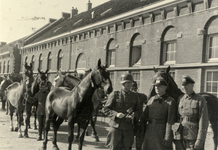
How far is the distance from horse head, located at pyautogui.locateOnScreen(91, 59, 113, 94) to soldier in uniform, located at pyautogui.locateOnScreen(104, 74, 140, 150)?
55 centimetres

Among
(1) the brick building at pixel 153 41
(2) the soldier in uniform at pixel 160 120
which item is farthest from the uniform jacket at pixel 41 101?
(1) the brick building at pixel 153 41

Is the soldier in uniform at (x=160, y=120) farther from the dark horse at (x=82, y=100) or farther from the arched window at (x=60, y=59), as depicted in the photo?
the arched window at (x=60, y=59)

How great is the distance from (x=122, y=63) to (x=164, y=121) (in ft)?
47.6

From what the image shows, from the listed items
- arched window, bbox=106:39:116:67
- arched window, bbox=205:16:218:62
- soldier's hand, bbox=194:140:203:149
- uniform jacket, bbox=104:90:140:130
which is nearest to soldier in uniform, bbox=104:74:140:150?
uniform jacket, bbox=104:90:140:130

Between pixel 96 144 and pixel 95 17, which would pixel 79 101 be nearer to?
pixel 96 144

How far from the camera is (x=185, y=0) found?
42.8ft

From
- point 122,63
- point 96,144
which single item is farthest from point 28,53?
point 96,144

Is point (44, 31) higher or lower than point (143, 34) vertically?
higher

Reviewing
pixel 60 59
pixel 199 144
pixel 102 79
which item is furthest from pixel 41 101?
pixel 60 59

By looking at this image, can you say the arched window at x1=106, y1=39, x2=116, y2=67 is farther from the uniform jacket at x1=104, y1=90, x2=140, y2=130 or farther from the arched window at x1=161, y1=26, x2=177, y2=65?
the uniform jacket at x1=104, y1=90, x2=140, y2=130

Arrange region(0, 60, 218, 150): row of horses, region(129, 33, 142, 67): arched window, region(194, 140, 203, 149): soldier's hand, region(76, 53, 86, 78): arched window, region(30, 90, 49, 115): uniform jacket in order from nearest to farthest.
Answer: region(194, 140, 203, 149): soldier's hand < region(0, 60, 218, 150): row of horses < region(30, 90, 49, 115): uniform jacket < region(129, 33, 142, 67): arched window < region(76, 53, 86, 78): arched window

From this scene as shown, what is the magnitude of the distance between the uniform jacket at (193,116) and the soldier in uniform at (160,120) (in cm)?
20

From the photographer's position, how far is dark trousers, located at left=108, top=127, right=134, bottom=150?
3.93 metres

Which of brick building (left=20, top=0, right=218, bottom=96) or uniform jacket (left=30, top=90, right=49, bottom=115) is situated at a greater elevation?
brick building (left=20, top=0, right=218, bottom=96)
